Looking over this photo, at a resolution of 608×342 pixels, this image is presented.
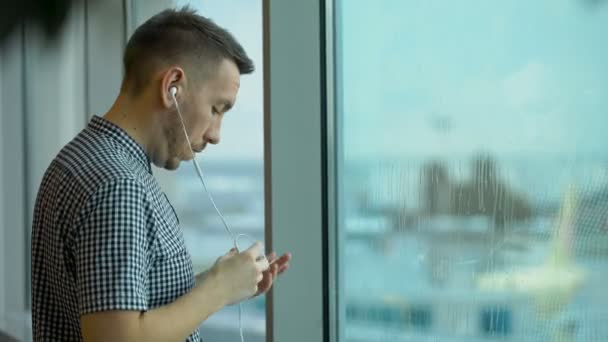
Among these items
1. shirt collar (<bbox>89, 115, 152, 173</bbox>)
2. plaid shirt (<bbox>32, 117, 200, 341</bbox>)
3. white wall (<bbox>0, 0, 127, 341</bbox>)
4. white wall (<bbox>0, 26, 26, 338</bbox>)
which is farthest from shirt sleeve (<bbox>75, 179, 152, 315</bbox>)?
white wall (<bbox>0, 26, 26, 338</bbox>)

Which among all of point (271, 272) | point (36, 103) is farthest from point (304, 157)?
point (36, 103)

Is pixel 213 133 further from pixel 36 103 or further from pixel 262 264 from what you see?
pixel 36 103

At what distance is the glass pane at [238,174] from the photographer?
7.18ft

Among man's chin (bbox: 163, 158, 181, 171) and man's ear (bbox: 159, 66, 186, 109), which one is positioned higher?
man's ear (bbox: 159, 66, 186, 109)

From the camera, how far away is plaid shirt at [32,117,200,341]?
1.02 m

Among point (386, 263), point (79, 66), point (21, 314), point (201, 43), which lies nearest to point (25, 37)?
point (79, 66)

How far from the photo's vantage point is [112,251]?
3.33 ft

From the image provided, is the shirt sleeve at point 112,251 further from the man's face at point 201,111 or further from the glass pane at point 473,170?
the glass pane at point 473,170

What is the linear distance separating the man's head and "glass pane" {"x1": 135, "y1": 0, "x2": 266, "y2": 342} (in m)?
0.90

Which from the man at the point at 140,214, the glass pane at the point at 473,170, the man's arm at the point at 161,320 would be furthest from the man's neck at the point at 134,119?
the glass pane at the point at 473,170

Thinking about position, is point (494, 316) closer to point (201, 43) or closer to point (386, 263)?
point (386, 263)

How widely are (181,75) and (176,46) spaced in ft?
0.17

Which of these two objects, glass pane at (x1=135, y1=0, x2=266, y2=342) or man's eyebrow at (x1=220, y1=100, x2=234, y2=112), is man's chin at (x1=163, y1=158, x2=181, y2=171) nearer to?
man's eyebrow at (x1=220, y1=100, x2=234, y2=112)

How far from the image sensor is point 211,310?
1.10 meters
